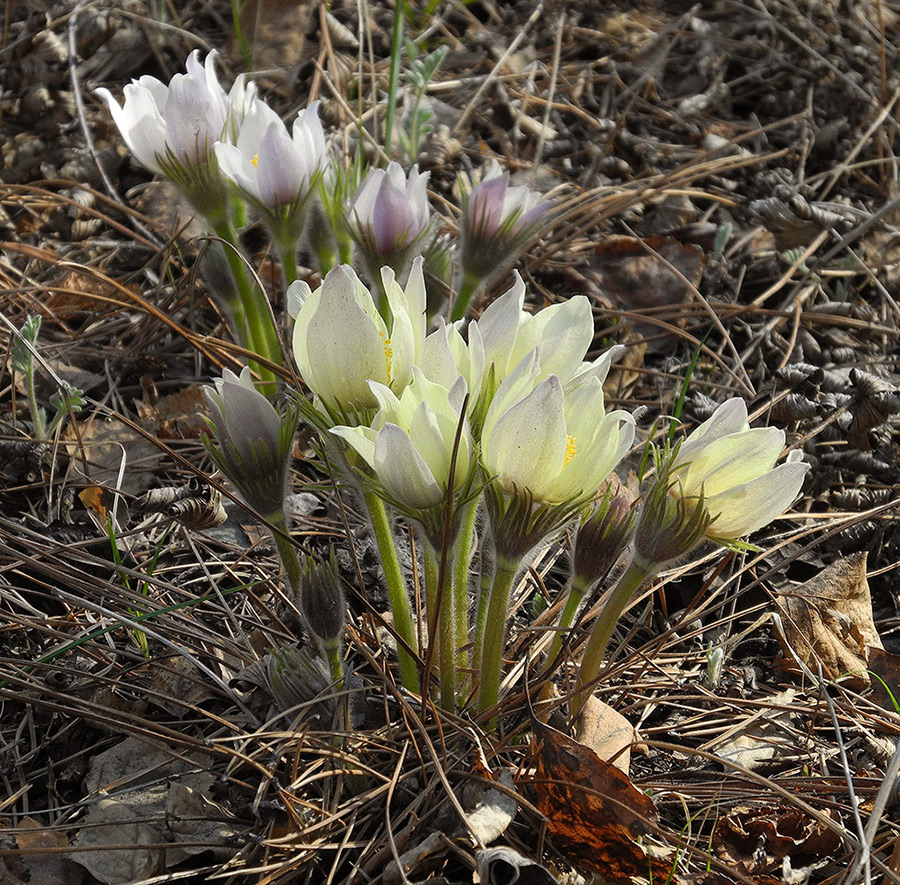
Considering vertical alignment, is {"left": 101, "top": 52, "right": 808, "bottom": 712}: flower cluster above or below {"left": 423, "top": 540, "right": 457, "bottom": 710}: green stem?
above

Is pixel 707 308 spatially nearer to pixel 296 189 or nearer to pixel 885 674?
pixel 885 674

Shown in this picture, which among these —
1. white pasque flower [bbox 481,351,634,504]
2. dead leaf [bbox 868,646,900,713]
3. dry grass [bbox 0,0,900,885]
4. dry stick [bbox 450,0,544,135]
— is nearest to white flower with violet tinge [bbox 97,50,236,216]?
dry grass [bbox 0,0,900,885]

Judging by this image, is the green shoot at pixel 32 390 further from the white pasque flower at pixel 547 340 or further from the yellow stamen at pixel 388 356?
the white pasque flower at pixel 547 340

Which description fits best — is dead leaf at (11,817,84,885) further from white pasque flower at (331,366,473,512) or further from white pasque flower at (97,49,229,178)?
white pasque flower at (97,49,229,178)

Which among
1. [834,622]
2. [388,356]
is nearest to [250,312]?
[388,356]

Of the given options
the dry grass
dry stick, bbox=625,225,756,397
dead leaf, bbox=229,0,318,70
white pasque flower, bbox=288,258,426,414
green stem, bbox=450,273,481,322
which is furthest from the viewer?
dead leaf, bbox=229,0,318,70

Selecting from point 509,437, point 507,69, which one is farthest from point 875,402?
point 507,69

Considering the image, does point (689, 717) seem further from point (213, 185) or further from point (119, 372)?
point (119, 372)

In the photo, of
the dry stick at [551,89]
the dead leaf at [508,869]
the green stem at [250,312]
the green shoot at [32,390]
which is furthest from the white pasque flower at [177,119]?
the dry stick at [551,89]
